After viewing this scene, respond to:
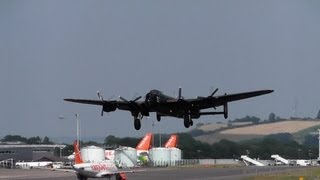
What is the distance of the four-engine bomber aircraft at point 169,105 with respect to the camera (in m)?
69.1

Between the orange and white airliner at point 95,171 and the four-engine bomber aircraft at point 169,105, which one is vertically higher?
the four-engine bomber aircraft at point 169,105

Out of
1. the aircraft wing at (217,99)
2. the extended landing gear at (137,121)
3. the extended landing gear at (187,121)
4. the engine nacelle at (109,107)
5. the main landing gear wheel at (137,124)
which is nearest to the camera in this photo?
the main landing gear wheel at (137,124)

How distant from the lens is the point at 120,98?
72125mm

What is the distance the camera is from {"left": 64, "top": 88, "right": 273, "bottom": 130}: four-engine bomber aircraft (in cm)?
6912

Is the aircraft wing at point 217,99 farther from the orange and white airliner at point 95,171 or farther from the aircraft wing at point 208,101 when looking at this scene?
the orange and white airliner at point 95,171

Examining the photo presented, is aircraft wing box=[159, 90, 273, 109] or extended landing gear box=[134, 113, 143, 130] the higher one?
aircraft wing box=[159, 90, 273, 109]

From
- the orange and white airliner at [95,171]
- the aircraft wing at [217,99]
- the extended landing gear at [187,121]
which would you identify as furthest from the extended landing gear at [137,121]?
the orange and white airliner at [95,171]

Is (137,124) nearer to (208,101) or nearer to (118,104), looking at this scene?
(118,104)

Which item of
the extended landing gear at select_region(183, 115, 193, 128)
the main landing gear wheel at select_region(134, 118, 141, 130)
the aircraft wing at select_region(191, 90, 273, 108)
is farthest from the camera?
the aircraft wing at select_region(191, 90, 273, 108)

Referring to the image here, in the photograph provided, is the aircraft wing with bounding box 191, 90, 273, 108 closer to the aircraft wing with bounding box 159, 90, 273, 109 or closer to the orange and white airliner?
the aircraft wing with bounding box 159, 90, 273, 109

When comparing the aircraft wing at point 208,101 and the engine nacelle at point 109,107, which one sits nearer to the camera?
the aircraft wing at point 208,101

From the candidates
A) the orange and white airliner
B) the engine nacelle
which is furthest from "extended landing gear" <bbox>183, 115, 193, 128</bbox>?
the orange and white airliner

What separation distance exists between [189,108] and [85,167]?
299ft

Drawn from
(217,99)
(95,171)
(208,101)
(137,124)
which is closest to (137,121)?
(137,124)
